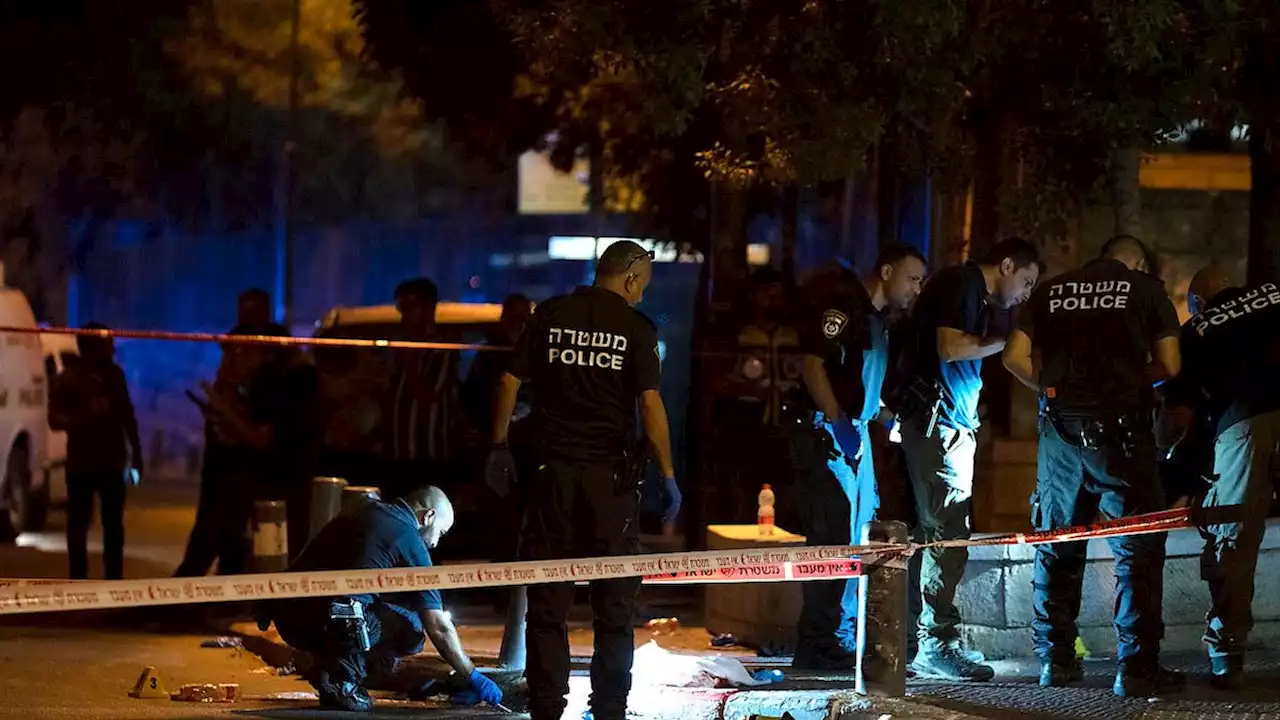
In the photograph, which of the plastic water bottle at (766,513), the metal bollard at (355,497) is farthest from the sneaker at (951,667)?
the metal bollard at (355,497)

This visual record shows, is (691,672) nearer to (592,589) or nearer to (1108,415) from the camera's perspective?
(592,589)

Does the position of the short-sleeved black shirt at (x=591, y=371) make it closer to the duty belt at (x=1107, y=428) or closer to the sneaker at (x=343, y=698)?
the sneaker at (x=343, y=698)

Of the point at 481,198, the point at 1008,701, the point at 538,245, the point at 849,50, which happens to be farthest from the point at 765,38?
the point at 481,198

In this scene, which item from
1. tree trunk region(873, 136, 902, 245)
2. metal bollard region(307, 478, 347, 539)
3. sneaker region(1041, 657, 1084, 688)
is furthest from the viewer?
tree trunk region(873, 136, 902, 245)

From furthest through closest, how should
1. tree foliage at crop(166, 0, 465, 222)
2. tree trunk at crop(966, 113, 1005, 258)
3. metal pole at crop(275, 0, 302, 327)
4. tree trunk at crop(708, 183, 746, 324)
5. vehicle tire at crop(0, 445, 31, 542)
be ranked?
tree foliage at crop(166, 0, 465, 222) < metal pole at crop(275, 0, 302, 327) < vehicle tire at crop(0, 445, 31, 542) < tree trunk at crop(708, 183, 746, 324) < tree trunk at crop(966, 113, 1005, 258)

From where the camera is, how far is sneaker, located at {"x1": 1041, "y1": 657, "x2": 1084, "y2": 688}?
26.6 ft

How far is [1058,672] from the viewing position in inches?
319

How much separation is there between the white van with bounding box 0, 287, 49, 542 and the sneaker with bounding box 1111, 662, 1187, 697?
9412 millimetres

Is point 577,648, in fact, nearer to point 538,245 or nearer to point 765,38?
point 765,38

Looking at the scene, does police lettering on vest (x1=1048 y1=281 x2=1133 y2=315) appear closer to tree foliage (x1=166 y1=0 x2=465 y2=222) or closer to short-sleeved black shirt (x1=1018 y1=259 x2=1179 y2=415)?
short-sleeved black shirt (x1=1018 y1=259 x2=1179 y2=415)

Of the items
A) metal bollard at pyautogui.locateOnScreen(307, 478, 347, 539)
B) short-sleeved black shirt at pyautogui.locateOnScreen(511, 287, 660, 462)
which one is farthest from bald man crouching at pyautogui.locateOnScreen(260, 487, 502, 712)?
metal bollard at pyautogui.locateOnScreen(307, 478, 347, 539)

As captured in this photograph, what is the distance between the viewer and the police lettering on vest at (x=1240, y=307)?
792 cm

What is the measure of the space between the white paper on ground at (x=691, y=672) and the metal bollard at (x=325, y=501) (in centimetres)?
204

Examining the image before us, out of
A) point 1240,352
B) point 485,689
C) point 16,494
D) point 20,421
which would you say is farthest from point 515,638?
point 16,494
